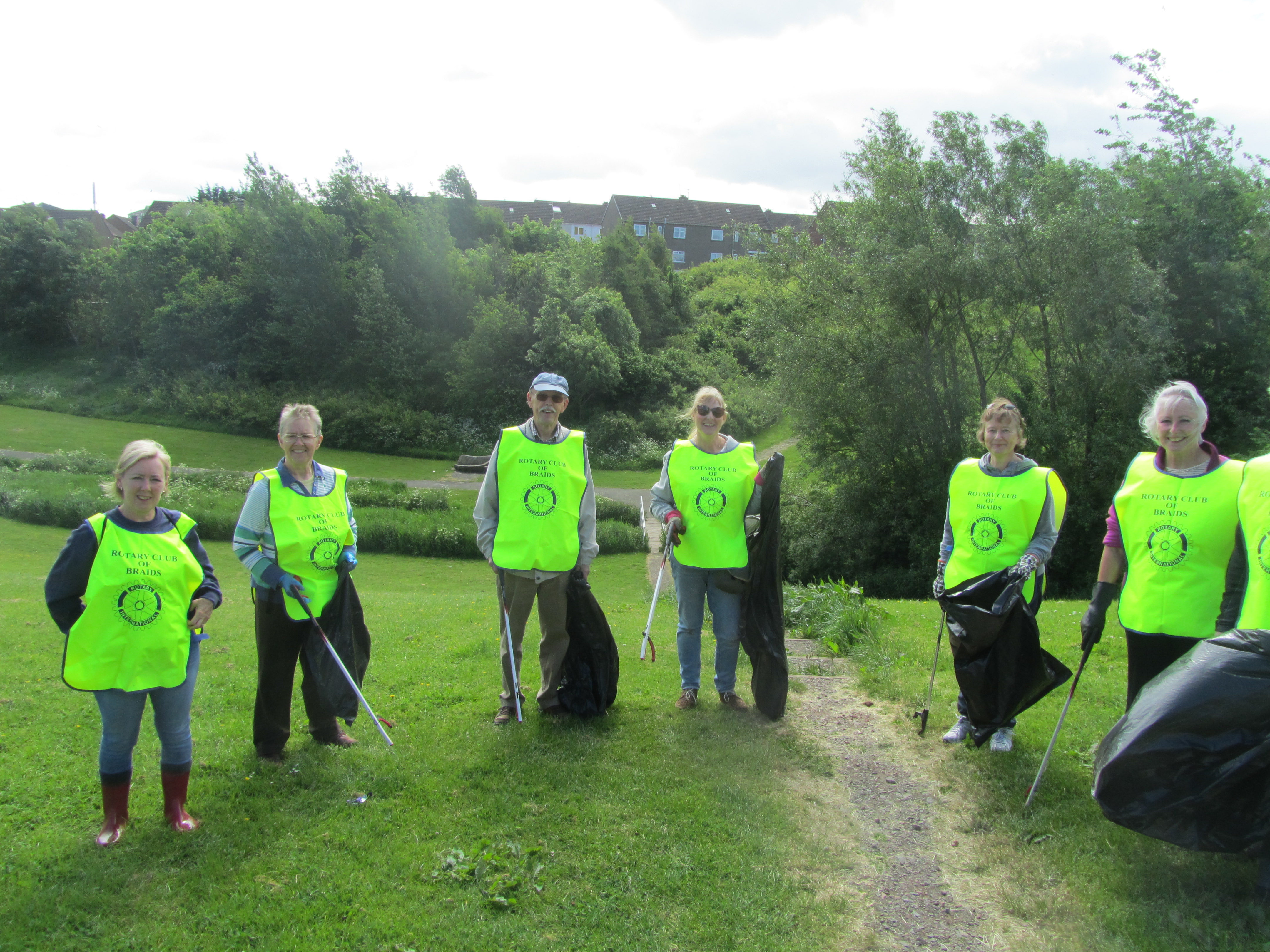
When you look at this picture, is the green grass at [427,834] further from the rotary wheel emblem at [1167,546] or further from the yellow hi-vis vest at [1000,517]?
the rotary wheel emblem at [1167,546]

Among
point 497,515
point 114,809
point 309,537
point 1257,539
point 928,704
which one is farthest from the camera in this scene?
point 928,704

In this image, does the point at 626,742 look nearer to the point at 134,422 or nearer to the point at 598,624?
the point at 598,624

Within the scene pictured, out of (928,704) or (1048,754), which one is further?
(928,704)

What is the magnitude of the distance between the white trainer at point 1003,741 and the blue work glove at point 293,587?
3.99 meters

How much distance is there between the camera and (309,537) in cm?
447

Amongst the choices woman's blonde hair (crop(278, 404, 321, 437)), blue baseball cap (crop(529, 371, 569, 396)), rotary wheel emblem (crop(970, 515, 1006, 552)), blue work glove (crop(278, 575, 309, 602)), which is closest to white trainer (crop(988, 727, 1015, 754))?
rotary wheel emblem (crop(970, 515, 1006, 552))

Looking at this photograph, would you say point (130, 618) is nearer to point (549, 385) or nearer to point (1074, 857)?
point (549, 385)

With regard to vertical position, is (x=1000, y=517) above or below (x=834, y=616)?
above

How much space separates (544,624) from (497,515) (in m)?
0.73

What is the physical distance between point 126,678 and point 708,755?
299 cm

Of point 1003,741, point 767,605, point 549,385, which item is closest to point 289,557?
point 549,385

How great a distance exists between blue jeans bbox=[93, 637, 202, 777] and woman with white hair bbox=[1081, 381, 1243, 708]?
14.3 feet

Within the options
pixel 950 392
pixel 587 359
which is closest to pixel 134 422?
pixel 587 359

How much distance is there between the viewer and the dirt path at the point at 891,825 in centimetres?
330
